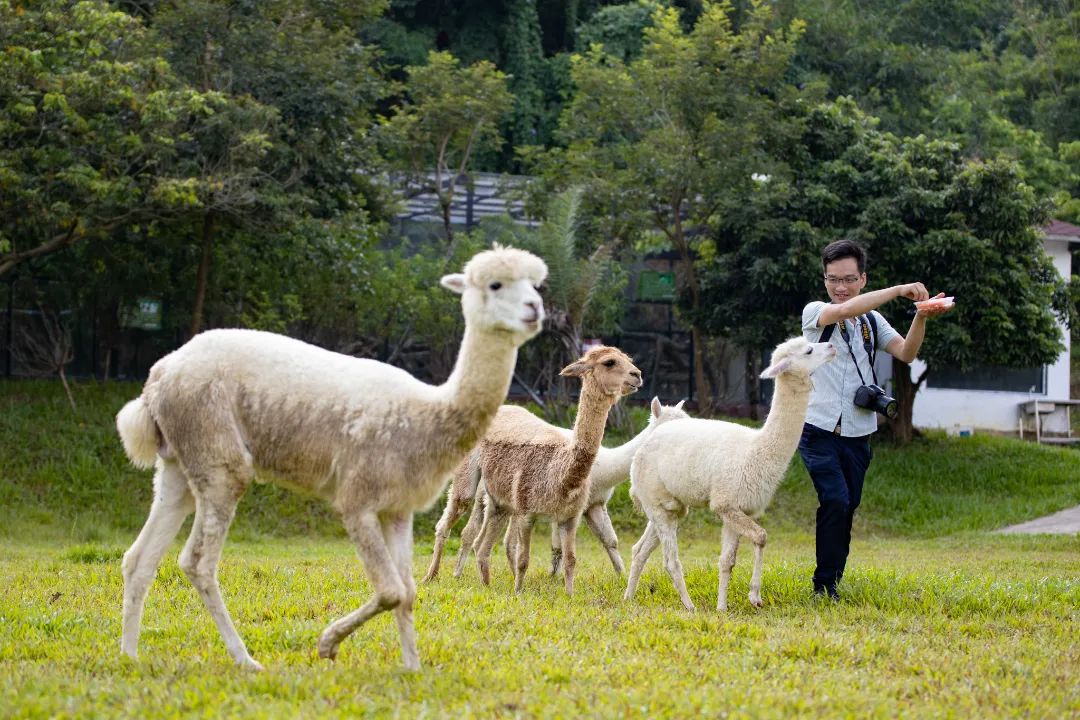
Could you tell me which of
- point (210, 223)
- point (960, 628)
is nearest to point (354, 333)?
point (210, 223)

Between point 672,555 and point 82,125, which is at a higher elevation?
point 82,125

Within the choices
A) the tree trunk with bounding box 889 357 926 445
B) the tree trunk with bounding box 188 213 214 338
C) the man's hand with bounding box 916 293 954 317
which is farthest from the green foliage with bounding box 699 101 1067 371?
the man's hand with bounding box 916 293 954 317

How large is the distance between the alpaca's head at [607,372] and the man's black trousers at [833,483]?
1.18 metres

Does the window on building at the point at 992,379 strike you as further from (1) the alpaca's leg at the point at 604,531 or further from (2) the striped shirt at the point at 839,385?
(2) the striped shirt at the point at 839,385

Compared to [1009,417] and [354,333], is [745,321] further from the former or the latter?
[1009,417]

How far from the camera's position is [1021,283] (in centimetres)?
1914

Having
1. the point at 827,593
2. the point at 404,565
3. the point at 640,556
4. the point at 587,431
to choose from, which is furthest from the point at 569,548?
the point at 404,565

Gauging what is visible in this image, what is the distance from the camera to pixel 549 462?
28.2 ft

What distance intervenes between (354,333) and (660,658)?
16100mm

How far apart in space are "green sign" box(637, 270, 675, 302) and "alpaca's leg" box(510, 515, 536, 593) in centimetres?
1539

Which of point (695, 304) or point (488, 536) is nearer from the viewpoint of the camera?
point (488, 536)

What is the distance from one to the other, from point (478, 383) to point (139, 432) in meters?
1.52

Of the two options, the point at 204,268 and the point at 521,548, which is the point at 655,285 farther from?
the point at 521,548

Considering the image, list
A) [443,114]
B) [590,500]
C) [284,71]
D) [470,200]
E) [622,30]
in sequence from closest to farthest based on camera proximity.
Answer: [590,500]
[284,71]
[443,114]
[470,200]
[622,30]
